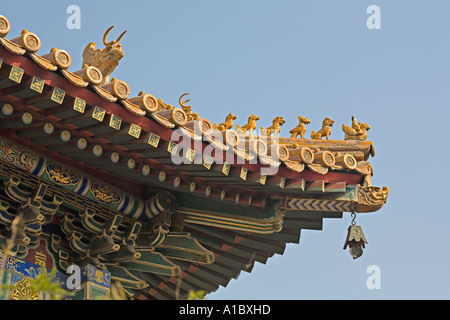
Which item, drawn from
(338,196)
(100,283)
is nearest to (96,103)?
(100,283)

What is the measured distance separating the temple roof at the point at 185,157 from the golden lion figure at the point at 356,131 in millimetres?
11

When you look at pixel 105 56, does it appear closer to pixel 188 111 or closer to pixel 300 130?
pixel 188 111

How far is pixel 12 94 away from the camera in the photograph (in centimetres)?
760

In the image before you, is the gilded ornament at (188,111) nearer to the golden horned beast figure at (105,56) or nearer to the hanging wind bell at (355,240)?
the golden horned beast figure at (105,56)

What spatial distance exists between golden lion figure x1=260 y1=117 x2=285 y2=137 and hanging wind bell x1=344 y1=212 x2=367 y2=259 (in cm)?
130

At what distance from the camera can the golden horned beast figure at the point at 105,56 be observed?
29.6 feet

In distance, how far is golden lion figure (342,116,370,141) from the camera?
989 centimetres

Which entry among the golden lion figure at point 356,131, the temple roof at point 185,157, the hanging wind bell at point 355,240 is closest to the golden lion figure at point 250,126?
the temple roof at point 185,157

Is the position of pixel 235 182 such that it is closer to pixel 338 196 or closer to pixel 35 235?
pixel 338 196

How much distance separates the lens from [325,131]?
1009 cm

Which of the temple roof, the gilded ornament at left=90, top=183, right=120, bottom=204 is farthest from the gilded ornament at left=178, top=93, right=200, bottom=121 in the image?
the gilded ornament at left=90, top=183, right=120, bottom=204

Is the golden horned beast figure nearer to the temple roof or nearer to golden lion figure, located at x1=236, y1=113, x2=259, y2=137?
the temple roof

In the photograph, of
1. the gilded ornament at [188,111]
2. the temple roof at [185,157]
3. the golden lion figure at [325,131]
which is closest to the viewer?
the temple roof at [185,157]
